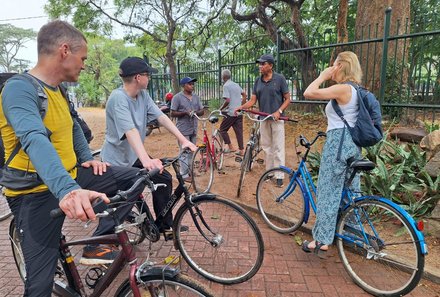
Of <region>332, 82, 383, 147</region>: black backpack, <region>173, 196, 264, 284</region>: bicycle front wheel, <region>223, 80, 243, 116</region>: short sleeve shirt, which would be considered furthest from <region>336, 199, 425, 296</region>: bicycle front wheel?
<region>223, 80, 243, 116</region>: short sleeve shirt

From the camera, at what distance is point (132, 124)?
280 centimetres

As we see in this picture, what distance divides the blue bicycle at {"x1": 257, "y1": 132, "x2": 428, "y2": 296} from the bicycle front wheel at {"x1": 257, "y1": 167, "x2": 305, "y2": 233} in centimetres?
7

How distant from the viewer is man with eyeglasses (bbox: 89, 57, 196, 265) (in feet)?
9.12

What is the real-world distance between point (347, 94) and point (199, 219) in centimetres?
166

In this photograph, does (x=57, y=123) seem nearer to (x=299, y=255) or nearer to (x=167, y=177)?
(x=167, y=177)

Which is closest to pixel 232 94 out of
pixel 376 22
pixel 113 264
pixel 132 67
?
pixel 376 22

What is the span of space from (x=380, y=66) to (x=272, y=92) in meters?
3.23

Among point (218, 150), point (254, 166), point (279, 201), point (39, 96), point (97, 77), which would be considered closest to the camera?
point (39, 96)

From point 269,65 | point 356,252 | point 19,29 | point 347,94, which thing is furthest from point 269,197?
point 19,29

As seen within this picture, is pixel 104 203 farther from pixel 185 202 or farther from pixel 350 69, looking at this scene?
pixel 350 69

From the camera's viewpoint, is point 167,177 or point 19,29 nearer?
point 167,177

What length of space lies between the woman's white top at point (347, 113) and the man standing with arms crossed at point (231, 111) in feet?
12.8

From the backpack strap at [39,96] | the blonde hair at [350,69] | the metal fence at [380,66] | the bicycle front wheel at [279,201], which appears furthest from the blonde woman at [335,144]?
the metal fence at [380,66]

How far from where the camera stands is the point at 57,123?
6.25 ft
